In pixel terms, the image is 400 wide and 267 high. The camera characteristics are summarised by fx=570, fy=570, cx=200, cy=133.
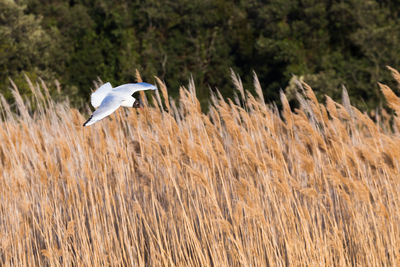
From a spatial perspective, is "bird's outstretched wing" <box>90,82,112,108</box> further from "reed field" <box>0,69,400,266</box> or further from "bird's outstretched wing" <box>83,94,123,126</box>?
"reed field" <box>0,69,400,266</box>

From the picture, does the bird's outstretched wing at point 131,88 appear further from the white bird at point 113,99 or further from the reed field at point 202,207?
the reed field at point 202,207

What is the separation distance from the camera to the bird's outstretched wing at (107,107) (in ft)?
5.19

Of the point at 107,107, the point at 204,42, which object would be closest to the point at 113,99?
the point at 107,107

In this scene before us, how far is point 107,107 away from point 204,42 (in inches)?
797

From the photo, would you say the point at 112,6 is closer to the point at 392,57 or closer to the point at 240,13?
the point at 240,13

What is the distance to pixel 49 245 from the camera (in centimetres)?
277

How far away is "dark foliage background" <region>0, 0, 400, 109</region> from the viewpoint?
1627cm

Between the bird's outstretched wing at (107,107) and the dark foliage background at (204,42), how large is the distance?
13.6 m

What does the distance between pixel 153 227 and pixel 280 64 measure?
53.6 feet

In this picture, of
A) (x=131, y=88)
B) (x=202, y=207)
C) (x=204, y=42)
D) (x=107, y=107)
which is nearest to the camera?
(x=107, y=107)

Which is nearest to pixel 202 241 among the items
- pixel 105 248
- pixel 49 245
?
pixel 105 248

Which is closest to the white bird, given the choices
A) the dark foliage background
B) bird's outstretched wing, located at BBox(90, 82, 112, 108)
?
bird's outstretched wing, located at BBox(90, 82, 112, 108)

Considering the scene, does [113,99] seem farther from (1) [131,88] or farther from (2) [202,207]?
(2) [202,207]

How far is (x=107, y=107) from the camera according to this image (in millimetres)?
1658
